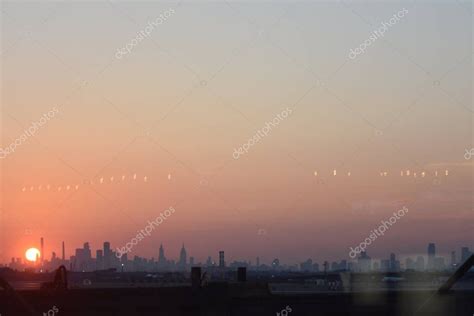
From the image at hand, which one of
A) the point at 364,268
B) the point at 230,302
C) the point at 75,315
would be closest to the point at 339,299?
the point at 230,302

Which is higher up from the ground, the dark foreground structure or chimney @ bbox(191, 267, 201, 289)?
chimney @ bbox(191, 267, 201, 289)

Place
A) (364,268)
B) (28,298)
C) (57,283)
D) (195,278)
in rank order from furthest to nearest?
(364,268), (195,278), (57,283), (28,298)

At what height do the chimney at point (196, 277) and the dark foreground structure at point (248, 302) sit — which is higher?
the chimney at point (196, 277)

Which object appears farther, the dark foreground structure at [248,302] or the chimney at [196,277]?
the chimney at [196,277]

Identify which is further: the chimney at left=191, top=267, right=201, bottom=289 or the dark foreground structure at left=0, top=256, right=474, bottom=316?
the chimney at left=191, top=267, right=201, bottom=289

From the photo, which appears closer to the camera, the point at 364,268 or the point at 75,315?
the point at 75,315

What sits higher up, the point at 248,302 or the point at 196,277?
the point at 196,277

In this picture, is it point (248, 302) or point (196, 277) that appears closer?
point (248, 302)

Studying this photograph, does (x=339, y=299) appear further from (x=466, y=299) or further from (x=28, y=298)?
(x=28, y=298)

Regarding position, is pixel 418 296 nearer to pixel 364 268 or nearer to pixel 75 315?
pixel 75 315

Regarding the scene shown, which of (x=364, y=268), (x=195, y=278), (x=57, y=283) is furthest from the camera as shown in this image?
(x=364, y=268)
